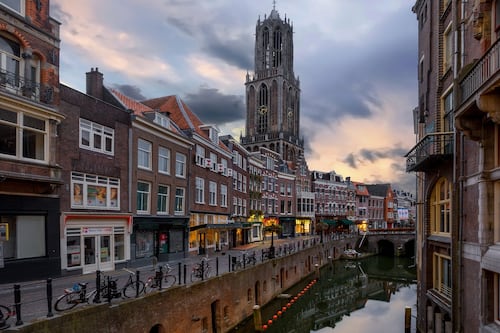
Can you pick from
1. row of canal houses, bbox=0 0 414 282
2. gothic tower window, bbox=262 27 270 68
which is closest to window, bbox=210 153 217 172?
row of canal houses, bbox=0 0 414 282

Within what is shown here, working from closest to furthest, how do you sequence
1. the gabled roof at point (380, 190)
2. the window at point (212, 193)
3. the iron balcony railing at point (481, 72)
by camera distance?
the iron balcony railing at point (481, 72), the window at point (212, 193), the gabled roof at point (380, 190)

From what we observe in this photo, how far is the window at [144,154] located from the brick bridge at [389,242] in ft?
165

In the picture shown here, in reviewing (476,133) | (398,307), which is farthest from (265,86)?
(476,133)

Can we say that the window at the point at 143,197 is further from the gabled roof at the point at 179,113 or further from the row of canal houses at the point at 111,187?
the gabled roof at the point at 179,113

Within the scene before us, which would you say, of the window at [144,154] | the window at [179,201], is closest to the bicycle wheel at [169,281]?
the window at [144,154]

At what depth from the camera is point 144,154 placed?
85.6ft

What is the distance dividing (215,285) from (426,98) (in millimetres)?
13545

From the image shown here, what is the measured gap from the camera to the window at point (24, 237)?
56.0ft

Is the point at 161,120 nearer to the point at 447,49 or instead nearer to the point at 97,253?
the point at 97,253

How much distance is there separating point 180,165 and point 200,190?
189 inches

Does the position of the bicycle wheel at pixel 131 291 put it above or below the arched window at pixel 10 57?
below

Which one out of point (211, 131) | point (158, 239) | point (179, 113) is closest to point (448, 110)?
point (158, 239)

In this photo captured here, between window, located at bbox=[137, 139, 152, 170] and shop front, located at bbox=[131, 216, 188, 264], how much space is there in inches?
138

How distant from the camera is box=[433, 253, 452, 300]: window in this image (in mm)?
14898
